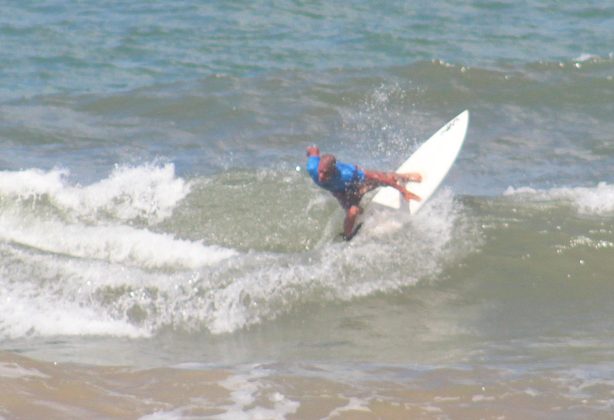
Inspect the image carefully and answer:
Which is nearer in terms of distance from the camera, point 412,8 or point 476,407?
point 476,407

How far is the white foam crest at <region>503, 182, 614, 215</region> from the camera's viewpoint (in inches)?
388

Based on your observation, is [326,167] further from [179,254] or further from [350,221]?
[179,254]

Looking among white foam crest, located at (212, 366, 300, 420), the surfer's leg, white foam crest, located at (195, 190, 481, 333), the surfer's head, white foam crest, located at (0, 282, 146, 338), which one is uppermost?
the surfer's head

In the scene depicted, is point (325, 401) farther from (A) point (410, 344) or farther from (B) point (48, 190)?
(B) point (48, 190)

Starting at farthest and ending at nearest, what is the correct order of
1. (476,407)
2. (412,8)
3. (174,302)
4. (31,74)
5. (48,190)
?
(412,8) < (31,74) < (48,190) < (174,302) < (476,407)

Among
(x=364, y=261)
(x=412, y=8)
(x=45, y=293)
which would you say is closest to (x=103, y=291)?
(x=45, y=293)

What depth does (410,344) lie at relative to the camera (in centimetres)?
720

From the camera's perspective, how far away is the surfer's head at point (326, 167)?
27.8 ft

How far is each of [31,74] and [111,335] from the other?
8729 millimetres

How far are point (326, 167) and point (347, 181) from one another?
30 centimetres

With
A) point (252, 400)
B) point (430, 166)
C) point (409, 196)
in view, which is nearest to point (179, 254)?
point (409, 196)

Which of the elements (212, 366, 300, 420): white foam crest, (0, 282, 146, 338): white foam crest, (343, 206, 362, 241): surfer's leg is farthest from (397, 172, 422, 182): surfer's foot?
(212, 366, 300, 420): white foam crest

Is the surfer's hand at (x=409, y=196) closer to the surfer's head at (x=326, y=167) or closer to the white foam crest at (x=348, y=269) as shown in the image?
the white foam crest at (x=348, y=269)

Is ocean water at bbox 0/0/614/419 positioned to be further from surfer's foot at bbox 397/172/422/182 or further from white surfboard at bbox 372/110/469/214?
surfer's foot at bbox 397/172/422/182
